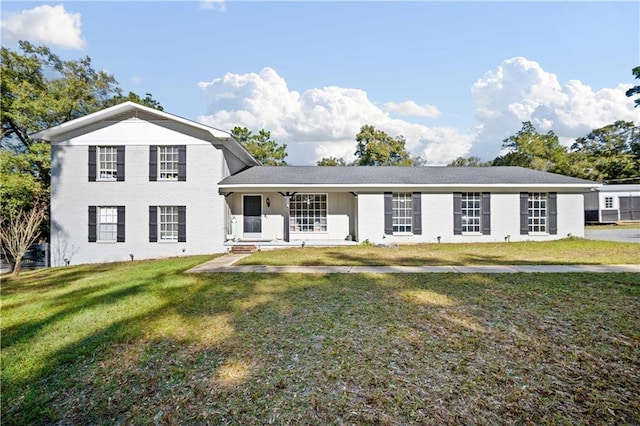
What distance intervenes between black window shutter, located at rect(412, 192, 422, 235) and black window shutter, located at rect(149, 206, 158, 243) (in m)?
11.0

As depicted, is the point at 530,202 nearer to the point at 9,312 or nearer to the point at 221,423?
the point at 221,423

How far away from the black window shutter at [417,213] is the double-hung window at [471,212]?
1951 millimetres

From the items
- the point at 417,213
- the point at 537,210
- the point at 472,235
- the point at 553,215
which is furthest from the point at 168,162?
the point at 553,215

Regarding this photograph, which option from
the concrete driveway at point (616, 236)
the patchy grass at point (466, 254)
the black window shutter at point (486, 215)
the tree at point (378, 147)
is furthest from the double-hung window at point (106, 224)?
the tree at point (378, 147)

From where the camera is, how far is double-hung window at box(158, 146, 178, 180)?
14.3 metres

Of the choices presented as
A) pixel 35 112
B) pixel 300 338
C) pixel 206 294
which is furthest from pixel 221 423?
pixel 35 112

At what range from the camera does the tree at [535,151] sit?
3498 centimetres

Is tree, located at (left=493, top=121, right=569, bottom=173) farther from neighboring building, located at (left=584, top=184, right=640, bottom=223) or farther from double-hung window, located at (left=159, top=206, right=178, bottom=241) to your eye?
double-hung window, located at (left=159, top=206, right=178, bottom=241)

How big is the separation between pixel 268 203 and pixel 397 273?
28.7ft

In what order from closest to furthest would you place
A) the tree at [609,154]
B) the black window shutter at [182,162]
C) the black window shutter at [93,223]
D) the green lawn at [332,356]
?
the green lawn at [332,356], the black window shutter at [93,223], the black window shutter at [182,162], the tree at [609,154]

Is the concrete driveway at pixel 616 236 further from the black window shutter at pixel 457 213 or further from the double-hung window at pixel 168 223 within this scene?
the double-hung window at pixel 168 223

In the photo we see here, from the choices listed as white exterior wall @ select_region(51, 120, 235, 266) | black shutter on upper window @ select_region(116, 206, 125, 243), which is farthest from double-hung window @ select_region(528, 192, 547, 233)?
black shutter on upper window @ select_region(116, 206, 125, 243)

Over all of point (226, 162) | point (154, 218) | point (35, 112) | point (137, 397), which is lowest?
point (137, 397)

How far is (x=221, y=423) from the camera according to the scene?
2.89 m
